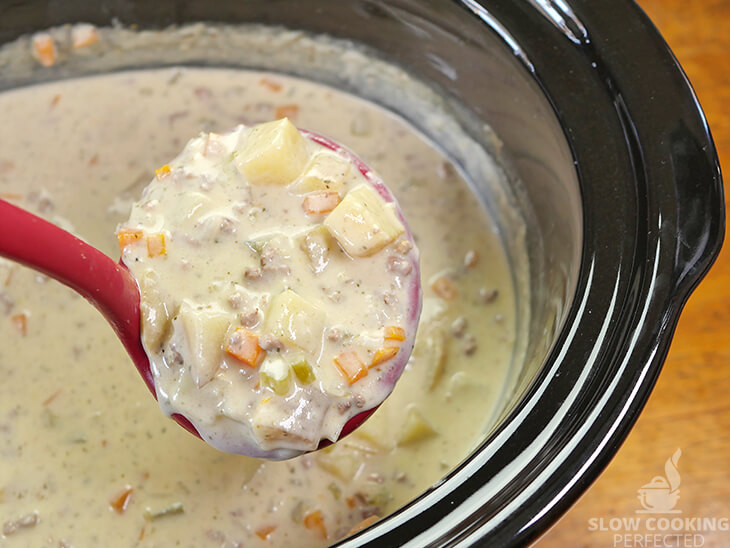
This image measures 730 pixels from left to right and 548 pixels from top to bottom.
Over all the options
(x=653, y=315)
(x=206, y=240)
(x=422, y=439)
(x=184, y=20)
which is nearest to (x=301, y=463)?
(x=422, y=439)

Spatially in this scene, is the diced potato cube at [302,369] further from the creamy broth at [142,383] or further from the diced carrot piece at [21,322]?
the diced carrot piece at [21,322]

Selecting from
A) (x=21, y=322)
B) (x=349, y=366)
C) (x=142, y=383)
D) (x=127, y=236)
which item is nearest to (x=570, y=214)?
(x=349, y=366)

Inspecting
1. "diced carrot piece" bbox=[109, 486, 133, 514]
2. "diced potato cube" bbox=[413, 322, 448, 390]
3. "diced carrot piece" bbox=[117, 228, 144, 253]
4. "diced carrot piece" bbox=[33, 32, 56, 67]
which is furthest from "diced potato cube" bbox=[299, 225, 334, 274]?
"diced carrot piece" bbox=[33, 32, 56, 67]

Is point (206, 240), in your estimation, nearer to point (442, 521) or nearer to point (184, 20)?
point (442, 521)

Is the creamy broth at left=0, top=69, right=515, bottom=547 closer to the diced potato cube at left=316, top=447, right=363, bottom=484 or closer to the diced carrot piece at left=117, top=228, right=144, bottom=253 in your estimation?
the diced potato cube at left=316, top=447, right=363, bottom=484

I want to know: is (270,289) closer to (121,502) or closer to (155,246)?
(155,246)

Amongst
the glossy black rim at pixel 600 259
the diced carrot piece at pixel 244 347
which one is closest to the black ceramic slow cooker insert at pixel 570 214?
the glossy black rim at pixel 600 259
